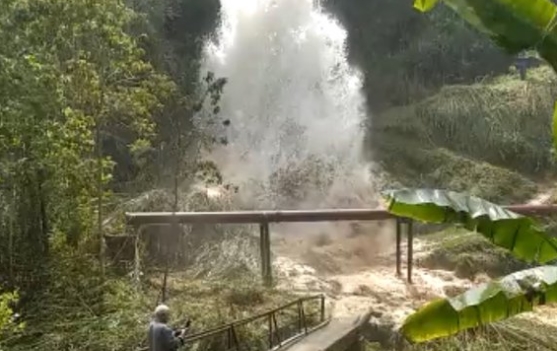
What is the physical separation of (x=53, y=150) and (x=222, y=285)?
272 cm

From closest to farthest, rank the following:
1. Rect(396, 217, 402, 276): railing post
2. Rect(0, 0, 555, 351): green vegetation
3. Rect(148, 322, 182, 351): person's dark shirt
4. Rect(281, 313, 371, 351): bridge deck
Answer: Rect(148, 322, 182, 351): person's dark shirt, Rect(281, 313, 371, 351): bridge deck, Rect(0, 0, 555, 351): green vegetation, Rect(396, 217, 402, 276): railing post

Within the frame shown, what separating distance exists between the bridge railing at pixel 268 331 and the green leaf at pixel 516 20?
3663 millimetres

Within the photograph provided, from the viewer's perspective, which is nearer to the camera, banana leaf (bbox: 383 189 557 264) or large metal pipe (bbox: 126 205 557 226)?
banana leaf (bbox: 383 189 557 264)

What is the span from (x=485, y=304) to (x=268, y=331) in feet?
14.1

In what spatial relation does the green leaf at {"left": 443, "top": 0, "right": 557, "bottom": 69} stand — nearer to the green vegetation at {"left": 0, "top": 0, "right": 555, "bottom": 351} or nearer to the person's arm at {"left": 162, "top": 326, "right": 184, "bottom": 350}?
the person's arm at {"left": 162, "top": 326, "right": 184, "bottom": 350}

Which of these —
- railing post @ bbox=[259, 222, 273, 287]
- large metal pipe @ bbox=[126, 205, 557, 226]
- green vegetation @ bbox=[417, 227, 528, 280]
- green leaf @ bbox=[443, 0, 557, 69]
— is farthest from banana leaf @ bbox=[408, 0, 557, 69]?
green vegetation @ bbox=[417, 227, 528, 280]

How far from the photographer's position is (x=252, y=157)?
20.6 m

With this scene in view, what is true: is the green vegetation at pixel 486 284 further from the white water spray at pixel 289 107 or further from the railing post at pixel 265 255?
the white water spray at pixel 289 107

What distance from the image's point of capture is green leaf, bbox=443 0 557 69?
15.9ft

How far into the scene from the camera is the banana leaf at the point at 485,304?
442 cm

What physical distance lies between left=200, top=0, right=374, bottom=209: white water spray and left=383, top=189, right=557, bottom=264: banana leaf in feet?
39.2

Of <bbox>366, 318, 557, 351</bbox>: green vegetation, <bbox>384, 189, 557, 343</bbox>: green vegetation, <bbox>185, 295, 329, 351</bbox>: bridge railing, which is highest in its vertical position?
<bbox>384, 189, 557, 343</bbox>: green vegetation

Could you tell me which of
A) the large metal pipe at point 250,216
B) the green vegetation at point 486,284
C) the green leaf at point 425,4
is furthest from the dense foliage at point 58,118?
the green vegetation at point 486,284

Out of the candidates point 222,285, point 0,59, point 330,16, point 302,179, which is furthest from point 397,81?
point 0,59
